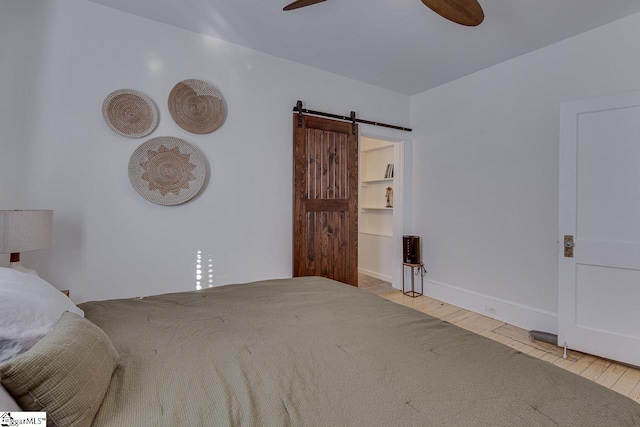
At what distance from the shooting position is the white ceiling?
7.45 ft

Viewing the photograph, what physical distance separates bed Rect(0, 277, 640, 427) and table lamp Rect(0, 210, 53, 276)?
0.58m

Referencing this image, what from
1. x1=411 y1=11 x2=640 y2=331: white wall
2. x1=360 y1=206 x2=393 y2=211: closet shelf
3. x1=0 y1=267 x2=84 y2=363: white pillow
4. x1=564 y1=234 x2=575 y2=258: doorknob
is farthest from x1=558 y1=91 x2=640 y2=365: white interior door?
x1=0 y1=267 x2=84 y2=363: white pillow

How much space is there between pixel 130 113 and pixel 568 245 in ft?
12.2

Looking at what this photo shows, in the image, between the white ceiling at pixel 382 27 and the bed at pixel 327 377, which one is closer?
the bed at pixel 327 377

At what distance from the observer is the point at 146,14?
2.41 metres

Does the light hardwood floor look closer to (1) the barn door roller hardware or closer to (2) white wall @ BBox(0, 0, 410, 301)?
(2) white wall @ BBox(0, 0, 410, 301)

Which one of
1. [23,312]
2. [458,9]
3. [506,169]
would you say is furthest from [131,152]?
[506,169]

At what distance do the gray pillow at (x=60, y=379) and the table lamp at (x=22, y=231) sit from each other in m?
1.12

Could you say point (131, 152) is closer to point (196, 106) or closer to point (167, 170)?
point (167, 170)

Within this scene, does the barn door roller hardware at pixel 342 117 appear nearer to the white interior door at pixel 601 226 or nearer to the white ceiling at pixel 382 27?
the white ceiling at pixel 382 27

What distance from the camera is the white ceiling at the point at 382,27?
227 centimetres

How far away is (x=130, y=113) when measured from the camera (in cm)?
237

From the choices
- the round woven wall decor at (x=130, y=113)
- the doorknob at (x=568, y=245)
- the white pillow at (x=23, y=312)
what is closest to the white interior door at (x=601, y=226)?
the doorknob at (x=568, y=245)

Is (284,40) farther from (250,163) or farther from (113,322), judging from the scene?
(113,322)
